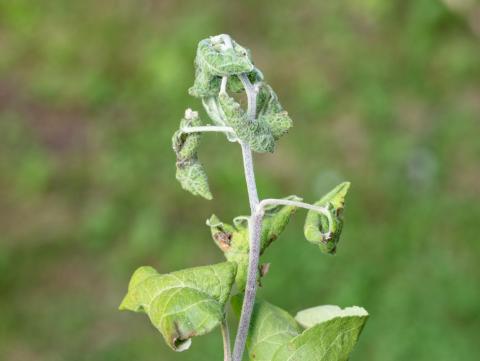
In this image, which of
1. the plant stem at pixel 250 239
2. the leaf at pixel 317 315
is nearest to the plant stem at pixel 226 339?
the plant stem at pixel 250 239

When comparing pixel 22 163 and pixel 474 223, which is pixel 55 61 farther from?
pixel 474 223

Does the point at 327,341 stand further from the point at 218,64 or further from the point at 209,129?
the point at 218,64

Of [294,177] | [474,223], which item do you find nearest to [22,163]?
[294,177]

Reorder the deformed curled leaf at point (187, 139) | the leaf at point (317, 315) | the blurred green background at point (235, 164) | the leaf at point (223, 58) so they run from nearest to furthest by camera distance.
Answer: the leaf at point (223, 58) → the deformed curled leaf at point (187, 139) → the leaf at point (317, 315) → the blurred green background at point (235, 164)

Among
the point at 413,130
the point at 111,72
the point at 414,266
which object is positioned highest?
the point at 111,72

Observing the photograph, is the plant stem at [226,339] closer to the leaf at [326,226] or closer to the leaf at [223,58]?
the leaf at [326,226]

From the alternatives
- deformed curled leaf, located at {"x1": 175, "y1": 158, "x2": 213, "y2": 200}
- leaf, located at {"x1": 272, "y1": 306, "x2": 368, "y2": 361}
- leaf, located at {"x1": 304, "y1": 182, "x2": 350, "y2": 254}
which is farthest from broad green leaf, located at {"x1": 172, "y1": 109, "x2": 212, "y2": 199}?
leaf, located at {"x1": 272, "y1": 306, "x2": 368, "y2": 361}
